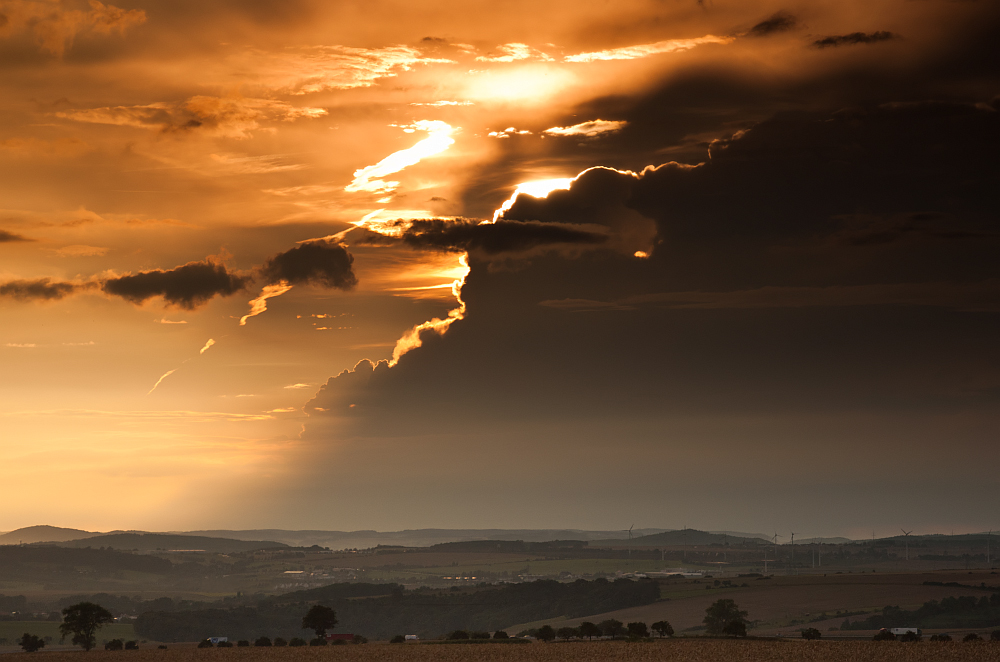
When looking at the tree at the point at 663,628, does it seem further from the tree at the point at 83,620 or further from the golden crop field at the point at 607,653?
the tree at the point at 83,620

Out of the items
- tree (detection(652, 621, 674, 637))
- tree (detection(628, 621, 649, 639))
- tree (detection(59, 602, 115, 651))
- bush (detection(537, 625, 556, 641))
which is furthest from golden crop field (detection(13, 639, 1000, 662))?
tree (detection(59, 602, 115, 651))

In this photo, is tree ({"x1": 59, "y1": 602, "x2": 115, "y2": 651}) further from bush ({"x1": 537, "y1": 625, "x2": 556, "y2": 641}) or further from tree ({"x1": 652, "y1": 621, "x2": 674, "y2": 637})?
tree ({"x1": 652, "y1": 621, "x2": 674, "y2": 637})

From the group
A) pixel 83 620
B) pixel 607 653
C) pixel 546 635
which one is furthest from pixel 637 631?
pixel 83 620

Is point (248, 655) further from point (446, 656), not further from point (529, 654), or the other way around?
point (529, 654)

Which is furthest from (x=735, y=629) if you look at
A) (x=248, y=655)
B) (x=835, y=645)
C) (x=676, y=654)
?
(x=248, y=655)

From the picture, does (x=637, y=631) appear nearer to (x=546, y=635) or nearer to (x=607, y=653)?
(x=546, y=635)

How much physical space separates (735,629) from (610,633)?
23.9 meters

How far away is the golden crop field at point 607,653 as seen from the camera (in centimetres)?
13600

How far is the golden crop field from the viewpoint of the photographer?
13600cm

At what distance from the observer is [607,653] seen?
468 feet

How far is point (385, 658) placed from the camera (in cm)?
14125

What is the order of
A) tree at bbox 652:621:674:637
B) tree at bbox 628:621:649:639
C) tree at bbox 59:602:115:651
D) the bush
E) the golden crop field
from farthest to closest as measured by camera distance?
tree at bbox 59:602:115:651 → tree at bbox 652:621:674:637 → the bush → tree at bbox 628:621:649:639 → the golden crop field

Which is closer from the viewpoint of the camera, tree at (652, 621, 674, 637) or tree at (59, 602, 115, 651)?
tree at (652, 621, 674, 637)

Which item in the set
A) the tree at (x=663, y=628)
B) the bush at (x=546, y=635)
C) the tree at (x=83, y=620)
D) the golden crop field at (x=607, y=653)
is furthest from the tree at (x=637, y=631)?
the tree at (x=83, y=620)
